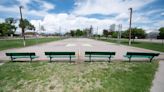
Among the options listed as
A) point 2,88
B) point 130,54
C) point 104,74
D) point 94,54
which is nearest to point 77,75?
point 104,74

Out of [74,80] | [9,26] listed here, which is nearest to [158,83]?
[74,80]

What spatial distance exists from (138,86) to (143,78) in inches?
43.6

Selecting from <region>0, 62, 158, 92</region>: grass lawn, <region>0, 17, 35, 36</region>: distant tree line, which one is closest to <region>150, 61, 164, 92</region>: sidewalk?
<region>0, 62, 158, 92</region>: grass lawn

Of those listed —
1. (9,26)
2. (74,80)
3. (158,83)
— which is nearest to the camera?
(158,83)

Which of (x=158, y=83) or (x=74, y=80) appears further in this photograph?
(x=74, y=80)

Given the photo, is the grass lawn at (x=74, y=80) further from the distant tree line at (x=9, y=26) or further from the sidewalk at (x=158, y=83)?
the distant tree line at (x=9, y=26)

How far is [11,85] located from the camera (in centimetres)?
598

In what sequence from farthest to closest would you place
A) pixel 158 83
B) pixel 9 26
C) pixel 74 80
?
pixel 9 26
pixel 74 80
pixel 158 83

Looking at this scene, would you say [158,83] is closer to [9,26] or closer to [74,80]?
[74,80]

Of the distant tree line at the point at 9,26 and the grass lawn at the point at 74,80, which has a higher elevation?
the distant tree line at the point at 9,26

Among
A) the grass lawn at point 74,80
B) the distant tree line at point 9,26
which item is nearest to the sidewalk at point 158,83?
the grass lawn at point 74,80

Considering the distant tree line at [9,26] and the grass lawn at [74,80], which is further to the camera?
the distant tree line at [9,26]

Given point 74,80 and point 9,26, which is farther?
point 9,26

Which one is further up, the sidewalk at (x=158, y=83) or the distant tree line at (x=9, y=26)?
the distant tree line at (x=9, y=26)
